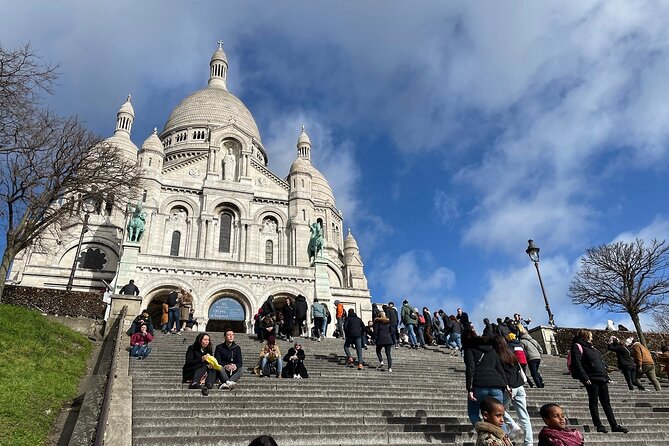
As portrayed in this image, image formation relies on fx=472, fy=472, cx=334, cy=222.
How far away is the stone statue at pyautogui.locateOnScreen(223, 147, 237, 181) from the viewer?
112 ft

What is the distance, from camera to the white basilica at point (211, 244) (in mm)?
24453

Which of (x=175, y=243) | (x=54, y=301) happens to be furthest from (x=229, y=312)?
(x=54, y=301)

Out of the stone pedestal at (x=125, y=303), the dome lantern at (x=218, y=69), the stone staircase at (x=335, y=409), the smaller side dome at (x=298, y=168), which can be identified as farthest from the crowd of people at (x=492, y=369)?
the dome lantern at (x=218, y=69)

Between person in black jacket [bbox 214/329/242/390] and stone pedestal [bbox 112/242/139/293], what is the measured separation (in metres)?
16.2

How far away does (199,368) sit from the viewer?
332 inches

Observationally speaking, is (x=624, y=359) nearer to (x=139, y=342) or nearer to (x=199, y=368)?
(x=199, y=368)

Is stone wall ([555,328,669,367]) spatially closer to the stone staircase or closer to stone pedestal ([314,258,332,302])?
the stone staircase

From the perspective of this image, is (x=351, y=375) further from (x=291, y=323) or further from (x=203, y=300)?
(x=203, y=300)

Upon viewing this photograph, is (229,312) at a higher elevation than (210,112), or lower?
lower

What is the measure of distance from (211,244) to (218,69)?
38.8m

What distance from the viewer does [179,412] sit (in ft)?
23.2

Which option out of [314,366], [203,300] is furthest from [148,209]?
[314,366]

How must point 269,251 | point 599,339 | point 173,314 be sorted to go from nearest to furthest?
point 173,314, point 599,339, point 269,251

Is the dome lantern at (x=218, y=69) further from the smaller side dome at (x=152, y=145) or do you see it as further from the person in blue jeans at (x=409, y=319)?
the person in blue jeans at (x=409, y=319)
